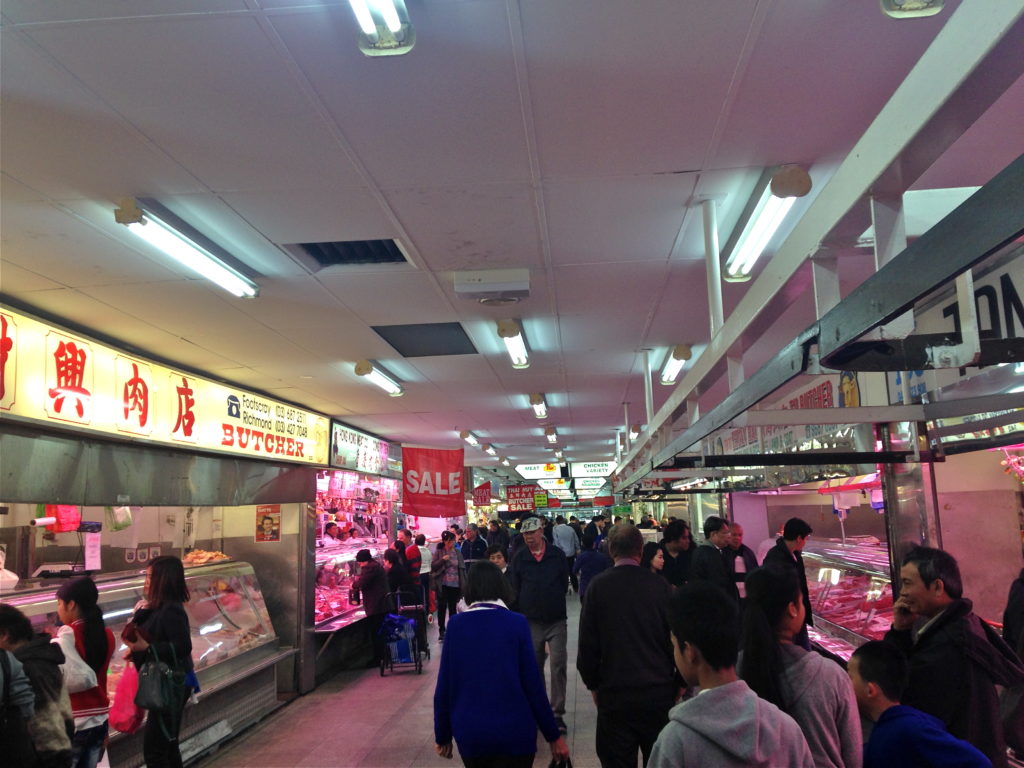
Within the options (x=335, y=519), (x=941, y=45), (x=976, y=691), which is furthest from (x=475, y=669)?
(x=335, y=519)

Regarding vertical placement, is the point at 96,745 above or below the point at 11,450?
below

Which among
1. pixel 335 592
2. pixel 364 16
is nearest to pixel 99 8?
pixel 364 16

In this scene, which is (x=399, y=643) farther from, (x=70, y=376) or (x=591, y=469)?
(x=591, y=469)

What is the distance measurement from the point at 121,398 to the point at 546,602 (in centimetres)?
447

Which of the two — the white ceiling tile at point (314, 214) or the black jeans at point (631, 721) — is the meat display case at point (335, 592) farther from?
the white ceiling tile at point (314, 214)

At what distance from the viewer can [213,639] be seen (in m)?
7.44

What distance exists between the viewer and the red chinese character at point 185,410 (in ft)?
26.4

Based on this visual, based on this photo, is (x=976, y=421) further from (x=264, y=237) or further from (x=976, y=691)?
(x=264, y=237)

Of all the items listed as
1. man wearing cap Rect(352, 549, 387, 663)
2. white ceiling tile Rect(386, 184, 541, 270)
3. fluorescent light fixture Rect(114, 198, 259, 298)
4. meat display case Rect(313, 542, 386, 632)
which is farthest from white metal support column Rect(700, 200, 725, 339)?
man wearing cap Rect(352, 549, 387, 663)

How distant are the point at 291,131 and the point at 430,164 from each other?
0.75 m

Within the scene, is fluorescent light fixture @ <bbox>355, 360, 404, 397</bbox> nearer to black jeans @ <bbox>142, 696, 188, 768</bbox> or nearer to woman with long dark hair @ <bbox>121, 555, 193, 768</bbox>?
woman with long dark hair @ <bbox>121, 555, 193, 768</bbox>

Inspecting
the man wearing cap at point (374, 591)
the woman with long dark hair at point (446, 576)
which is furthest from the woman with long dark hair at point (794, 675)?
the woman with long dark hair at point (446, 576)

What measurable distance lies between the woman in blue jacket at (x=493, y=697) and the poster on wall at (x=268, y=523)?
632cm

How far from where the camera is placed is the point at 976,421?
15.3 ft
